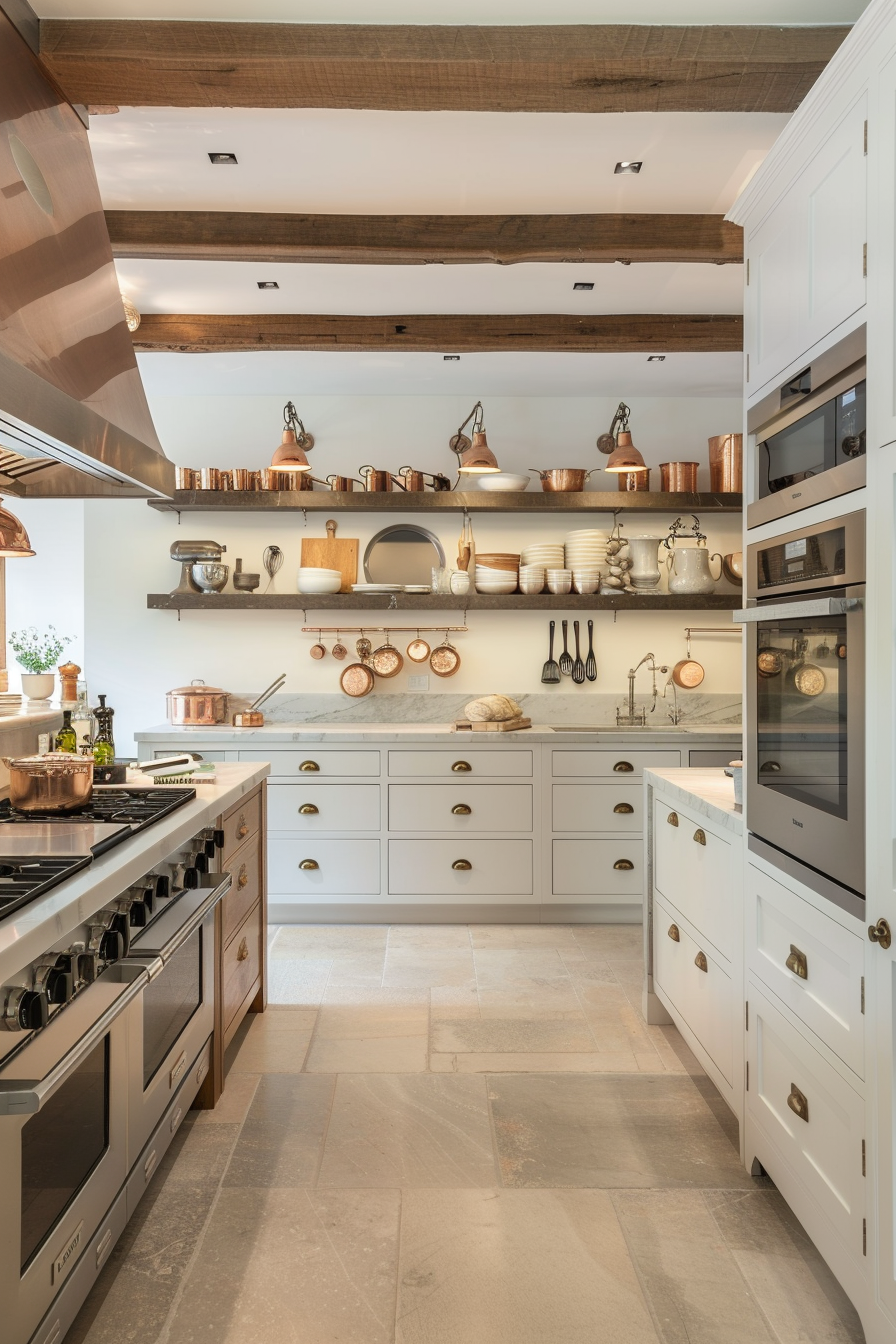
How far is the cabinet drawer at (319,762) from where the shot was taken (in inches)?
183

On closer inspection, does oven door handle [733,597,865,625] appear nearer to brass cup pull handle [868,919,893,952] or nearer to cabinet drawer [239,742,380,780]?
brass cup pull handle [868,919,893,952]

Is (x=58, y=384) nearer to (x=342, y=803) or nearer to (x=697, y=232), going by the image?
(x=697, y=232)

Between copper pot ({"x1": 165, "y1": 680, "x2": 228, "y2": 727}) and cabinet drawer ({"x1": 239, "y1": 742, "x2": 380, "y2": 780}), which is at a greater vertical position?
copper pot ({"x1": 165, "y1": 680, "x2": 228, "y2": 727})

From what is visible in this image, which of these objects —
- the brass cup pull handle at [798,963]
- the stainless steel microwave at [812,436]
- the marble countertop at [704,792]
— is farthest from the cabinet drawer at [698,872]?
the stainless steel microwave at [812,436]

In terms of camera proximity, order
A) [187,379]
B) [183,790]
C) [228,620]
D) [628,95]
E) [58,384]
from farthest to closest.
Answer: [228,620], [187,379], [183,790], [628,95], [58,384]

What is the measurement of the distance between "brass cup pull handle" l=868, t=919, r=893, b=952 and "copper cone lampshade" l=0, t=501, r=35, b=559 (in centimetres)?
232

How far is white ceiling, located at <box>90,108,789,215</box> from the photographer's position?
2.71m

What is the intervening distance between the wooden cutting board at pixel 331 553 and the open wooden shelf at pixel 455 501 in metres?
A: 0.29

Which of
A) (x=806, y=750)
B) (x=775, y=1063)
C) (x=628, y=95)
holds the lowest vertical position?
(x=775, y=1063)

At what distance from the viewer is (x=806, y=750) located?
2.01 metres

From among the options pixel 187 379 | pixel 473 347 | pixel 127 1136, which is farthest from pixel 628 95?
Result: pixel 187 379

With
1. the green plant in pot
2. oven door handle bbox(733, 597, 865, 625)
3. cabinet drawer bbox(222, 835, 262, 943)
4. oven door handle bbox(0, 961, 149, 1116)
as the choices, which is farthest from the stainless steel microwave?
the green plant in pot

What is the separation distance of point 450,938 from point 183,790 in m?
2.06

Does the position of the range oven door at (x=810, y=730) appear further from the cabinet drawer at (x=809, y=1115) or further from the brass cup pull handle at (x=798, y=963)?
the cabinet drawer at (x=809, y=1115)
